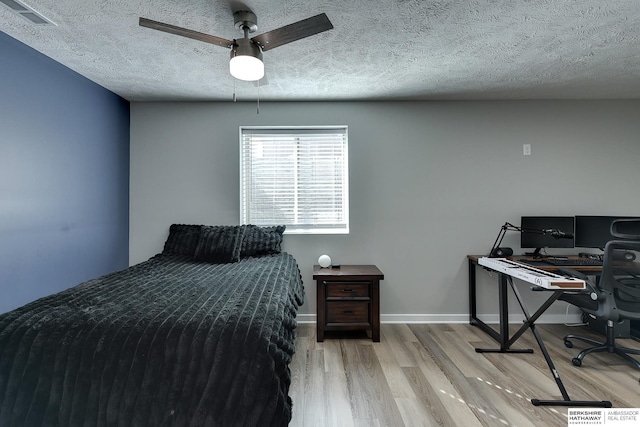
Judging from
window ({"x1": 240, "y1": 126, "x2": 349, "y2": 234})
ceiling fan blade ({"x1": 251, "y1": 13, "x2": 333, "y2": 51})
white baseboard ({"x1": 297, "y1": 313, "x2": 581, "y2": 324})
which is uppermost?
ceiling fan blade ({"x1": 251, "y1": 13, "x2": 333, "y2": 51})

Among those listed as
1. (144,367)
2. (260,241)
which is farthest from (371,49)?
(144,367)

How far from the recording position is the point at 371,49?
2.32 meters

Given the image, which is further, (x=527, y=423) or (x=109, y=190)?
(x=109, y=190)

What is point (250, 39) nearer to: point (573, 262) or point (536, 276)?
point (536, 276)

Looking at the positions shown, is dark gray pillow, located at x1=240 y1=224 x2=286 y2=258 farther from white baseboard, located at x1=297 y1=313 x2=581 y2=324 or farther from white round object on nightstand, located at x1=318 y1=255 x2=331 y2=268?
white baseboard, located at x1=297 y1=313 x2=581 y2=324

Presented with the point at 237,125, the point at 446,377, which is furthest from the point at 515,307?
the point at 237,125

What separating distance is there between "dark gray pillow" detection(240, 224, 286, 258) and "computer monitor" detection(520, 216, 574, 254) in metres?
2.51

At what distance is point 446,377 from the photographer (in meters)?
2.26

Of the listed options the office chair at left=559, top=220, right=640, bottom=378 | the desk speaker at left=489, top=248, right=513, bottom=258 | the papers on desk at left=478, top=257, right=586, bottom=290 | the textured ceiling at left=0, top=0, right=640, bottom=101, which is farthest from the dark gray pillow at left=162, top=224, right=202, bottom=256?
the office chair at left=559, top=220, right=640, bottom=378

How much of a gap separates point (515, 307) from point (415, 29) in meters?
3.02

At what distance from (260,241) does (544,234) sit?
9.32ft

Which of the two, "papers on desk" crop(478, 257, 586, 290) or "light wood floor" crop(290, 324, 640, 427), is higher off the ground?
"papers on desk" crop(478, 257, 586, 290)

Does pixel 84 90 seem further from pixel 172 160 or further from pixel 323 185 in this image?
pixel 323 185

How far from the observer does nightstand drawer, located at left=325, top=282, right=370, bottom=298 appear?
9.71ft
